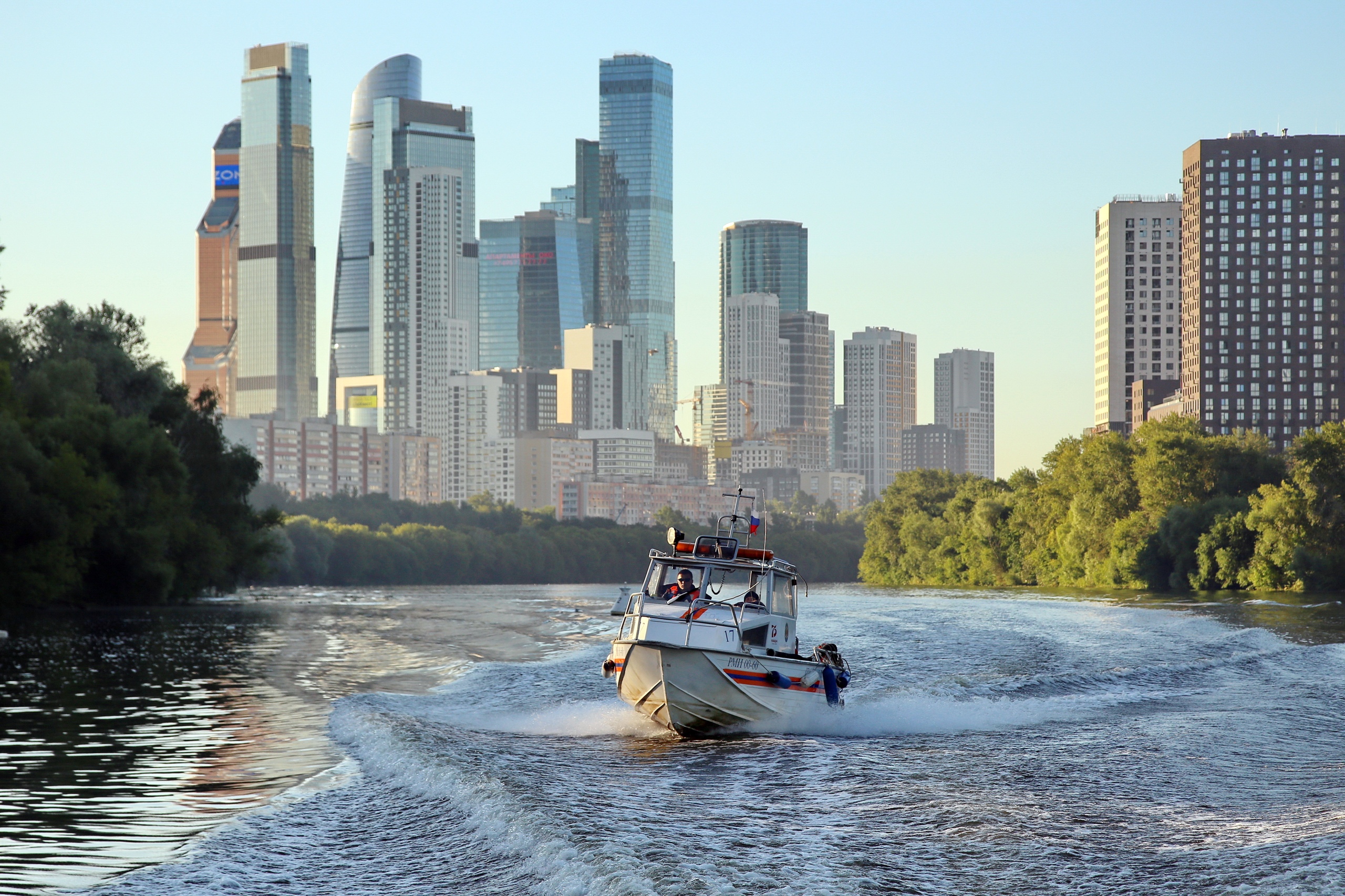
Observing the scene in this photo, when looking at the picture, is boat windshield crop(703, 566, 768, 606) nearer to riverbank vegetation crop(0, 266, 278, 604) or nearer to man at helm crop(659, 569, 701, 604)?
man at helm crop(659, 569, 701, 604)

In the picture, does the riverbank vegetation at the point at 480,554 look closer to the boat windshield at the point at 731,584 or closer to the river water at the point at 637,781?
the river water at the point at 637,781

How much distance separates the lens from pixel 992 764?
A: 2317 cm

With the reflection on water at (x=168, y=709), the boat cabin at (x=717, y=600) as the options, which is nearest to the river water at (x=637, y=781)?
the reflection on water at (x=168, y=709)

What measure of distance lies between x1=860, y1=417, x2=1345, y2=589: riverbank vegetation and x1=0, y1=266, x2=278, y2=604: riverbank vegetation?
63.4 metres

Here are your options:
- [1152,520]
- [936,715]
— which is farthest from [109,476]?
[1152,520]

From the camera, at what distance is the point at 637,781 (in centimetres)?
2102

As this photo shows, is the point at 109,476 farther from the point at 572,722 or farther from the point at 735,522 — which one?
the point at 735,522

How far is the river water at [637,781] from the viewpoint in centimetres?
1505

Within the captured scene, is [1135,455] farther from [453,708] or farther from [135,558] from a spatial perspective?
[453,708]

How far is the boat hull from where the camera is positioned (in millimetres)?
25562

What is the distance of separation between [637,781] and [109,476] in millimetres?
49474

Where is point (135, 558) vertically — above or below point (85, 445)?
below

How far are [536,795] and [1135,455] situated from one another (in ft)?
346

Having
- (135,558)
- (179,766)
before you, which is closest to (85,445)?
(135,558)
